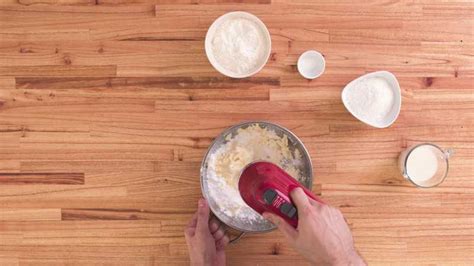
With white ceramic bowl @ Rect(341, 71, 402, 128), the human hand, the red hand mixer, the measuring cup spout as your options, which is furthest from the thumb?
the measuring cup spout

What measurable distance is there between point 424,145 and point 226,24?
24.6 inches

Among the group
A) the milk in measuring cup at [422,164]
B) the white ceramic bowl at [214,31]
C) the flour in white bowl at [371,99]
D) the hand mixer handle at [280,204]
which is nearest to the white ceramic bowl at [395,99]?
the flour in white bowl at [371,99]

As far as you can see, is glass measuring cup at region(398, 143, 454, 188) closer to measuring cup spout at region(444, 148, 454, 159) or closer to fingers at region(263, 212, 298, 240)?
measuring cup spout at region(444, 148, 454, 159)

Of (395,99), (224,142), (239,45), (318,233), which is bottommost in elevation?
(318,233)

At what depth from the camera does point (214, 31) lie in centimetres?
119

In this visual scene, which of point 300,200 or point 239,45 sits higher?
point 239,45

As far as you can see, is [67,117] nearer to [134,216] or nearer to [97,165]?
[97,165]

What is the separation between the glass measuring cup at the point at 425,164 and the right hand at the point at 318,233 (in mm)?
290

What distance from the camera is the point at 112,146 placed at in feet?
4.02

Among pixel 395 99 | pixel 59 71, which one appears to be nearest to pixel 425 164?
pixel 395 99

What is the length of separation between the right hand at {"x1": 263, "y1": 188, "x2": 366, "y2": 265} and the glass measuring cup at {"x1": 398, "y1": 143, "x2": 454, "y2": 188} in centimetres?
29

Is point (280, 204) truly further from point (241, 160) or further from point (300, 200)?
point (241, 160)

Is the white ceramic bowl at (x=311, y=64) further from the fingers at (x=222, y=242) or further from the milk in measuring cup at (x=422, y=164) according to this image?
the fingers at (x=222, y=242)

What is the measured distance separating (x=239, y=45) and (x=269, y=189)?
1.36 ft
